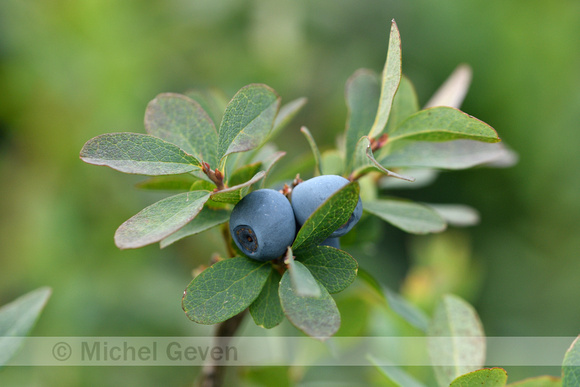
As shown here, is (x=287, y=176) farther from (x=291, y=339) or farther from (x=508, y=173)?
(x=508, y=173)

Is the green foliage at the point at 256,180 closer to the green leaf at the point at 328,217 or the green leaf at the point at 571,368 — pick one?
the green leaf at the point at 328,217

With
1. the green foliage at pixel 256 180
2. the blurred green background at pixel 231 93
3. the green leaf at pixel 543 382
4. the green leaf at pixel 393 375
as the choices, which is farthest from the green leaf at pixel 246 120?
the blurred green background at pixel 231 93

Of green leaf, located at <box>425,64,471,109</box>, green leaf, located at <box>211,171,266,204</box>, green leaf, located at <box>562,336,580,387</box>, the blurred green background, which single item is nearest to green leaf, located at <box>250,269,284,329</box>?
green leaf, located at <box>211,171,266,204</box>

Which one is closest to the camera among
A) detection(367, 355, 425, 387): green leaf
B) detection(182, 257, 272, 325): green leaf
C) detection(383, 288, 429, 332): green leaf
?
detection(182, 257, 272, 325): green leaf

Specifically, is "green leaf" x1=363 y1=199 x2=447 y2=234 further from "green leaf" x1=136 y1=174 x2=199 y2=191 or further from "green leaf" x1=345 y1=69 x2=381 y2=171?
"green leaf" x1=136 y1=174 x2=199 y2=191

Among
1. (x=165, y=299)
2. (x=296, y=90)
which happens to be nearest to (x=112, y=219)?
(x=165, y=299)

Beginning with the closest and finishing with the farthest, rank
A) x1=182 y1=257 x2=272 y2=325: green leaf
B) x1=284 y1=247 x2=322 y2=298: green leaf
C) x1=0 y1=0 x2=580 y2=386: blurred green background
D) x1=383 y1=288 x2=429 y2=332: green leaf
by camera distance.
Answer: x1=284 y1=247 x2=322 y2=298: green leaf, x1=182 y1=257 x2=272 y2=325: green leaf, x1=383 y1=288 x2=429 y2=332: green leaf, x1=0 y1=0 x2=580 y2=386: blurred green background

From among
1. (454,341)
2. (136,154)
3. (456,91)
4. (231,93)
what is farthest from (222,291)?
(231,93)
